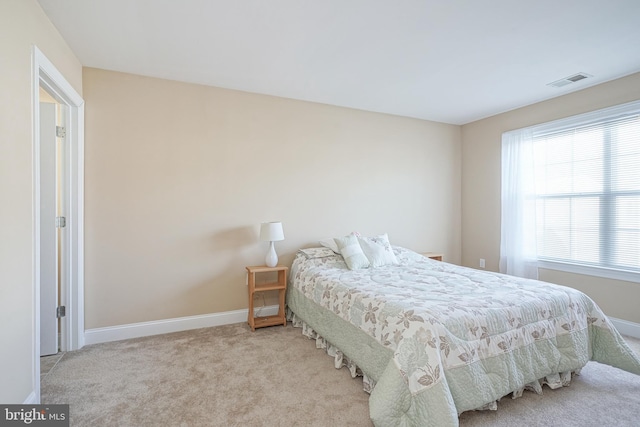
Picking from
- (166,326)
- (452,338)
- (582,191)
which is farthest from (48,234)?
(582,191)

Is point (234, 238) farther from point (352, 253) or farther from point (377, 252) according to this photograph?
point (377, 252)

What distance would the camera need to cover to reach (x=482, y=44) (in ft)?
8.15

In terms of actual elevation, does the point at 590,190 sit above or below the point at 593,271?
above

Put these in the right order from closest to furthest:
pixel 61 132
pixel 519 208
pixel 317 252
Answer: pixel 61 132, pixel 317 252, pixel 519 208

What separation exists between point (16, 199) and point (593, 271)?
16.4ft

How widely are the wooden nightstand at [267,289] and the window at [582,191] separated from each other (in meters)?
2.99

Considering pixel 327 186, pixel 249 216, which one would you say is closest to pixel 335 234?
pixel 327 186

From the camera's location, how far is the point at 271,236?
3.21m

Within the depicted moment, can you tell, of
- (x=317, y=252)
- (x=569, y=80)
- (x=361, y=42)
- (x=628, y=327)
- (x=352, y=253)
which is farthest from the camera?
(x=317, y=252)

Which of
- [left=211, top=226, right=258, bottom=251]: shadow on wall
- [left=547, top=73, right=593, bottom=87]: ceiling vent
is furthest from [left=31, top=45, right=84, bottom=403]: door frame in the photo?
[left=547, top=73, right=593, bottom=87]: ceiling vent

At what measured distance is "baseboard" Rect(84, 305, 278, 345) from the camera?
2873 millimetres

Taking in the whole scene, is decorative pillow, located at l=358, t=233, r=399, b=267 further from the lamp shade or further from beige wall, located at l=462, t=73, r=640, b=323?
beige wall, located at l=462, t=73, r=640, b=323

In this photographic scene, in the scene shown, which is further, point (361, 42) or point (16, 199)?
point (361, 42)

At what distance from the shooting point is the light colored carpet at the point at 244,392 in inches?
71.3
